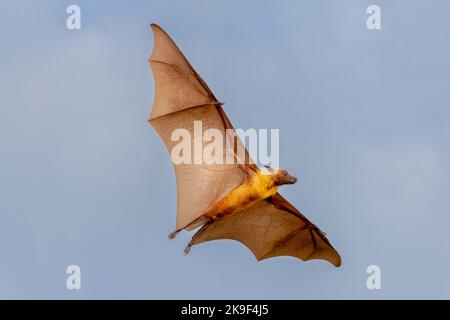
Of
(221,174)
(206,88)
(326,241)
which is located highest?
(206,88)

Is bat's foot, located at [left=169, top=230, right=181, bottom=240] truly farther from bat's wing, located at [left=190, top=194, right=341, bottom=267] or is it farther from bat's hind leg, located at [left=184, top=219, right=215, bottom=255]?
bat's wing, located at [left=190, top=194, right=341, bottom=267]

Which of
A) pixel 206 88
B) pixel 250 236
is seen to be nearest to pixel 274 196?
pixel 250 236

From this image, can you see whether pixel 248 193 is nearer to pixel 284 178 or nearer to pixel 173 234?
pixel 284 178

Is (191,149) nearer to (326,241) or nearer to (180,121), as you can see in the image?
(180,121)

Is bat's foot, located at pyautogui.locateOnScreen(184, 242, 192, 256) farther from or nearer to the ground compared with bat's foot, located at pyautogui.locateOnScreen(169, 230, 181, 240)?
nearer to the ground

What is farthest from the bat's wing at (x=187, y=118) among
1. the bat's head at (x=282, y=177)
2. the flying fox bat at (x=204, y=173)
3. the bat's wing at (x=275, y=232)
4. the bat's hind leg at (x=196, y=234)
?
the bat's wing at (x=275, y=232)

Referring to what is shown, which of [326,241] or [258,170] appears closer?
[258,170]

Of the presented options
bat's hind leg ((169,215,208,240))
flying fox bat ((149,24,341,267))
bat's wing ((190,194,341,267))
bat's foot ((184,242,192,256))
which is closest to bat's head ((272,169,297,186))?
flying fox bat ((149,24,341,267))

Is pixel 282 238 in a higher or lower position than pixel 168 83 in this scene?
lower
